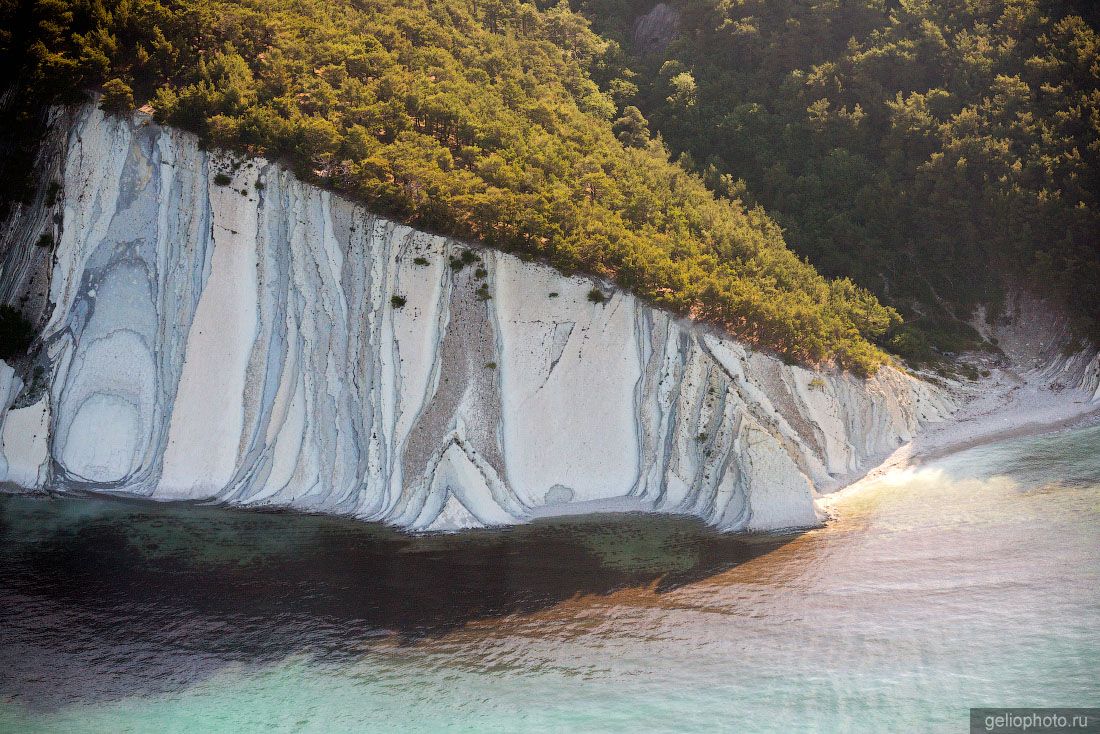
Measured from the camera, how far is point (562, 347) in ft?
84.0

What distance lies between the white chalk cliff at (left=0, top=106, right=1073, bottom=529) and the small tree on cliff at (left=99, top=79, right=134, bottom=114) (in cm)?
54

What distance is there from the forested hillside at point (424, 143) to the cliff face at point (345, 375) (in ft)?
3.04

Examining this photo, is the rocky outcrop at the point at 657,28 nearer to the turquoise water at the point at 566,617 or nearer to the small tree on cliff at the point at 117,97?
the small tree on cliff at the point at 117,97

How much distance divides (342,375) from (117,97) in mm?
11568

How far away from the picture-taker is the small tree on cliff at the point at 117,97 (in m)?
25.9

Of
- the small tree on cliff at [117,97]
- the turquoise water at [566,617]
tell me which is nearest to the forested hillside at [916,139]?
the turquoise water at [566,617]

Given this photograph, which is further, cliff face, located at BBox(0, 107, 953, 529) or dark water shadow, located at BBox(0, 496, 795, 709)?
cliff face, located at BBox(0, 107, 953, 529)

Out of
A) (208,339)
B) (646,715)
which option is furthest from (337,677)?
(208,339)

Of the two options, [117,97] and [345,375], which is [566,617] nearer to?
[345,375]

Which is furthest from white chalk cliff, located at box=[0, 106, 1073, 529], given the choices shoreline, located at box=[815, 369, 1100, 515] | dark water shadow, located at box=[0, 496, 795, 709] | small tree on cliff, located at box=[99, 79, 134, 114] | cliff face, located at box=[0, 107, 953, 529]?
dark water shadow, located at box=[0, 496, 795, 709]

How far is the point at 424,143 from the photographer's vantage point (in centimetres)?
2723

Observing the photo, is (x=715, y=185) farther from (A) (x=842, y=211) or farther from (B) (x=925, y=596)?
(B) (x=925, y=596)

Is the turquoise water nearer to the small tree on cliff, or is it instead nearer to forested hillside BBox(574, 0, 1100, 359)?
forested hillside BBox(574, 0, 1100, 359)

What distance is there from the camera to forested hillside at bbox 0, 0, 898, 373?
2583 cm
